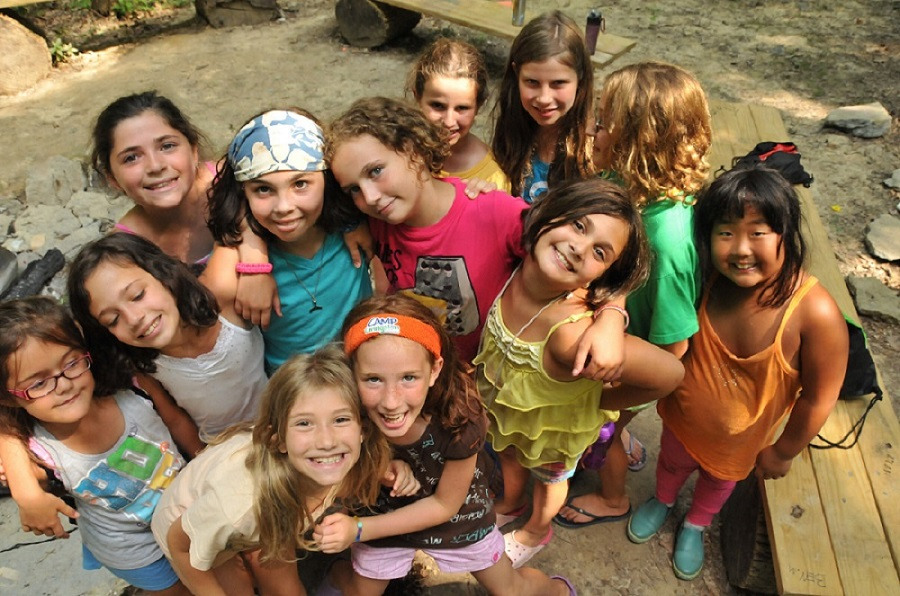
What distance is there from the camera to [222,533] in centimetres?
178

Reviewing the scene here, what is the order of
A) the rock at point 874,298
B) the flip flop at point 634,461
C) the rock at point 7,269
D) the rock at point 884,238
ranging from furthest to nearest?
the rock at point 884,238 < the rock at point 7,269 < the rock at point 874,298 < the flip flop at point 634,461

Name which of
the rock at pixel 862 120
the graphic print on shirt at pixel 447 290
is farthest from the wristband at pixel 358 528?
the rock at pixel 862 120

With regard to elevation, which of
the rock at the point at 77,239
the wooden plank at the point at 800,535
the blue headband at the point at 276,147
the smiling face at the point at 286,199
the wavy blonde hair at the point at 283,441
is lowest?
the rock at the point at 77,239

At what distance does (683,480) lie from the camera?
8.73 feet

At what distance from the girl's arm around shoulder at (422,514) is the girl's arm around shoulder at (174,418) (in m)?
0.61

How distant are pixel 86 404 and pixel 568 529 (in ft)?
6.32

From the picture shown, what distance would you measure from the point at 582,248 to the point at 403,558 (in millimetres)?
1205

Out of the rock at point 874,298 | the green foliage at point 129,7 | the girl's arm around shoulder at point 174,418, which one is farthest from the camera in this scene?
the green foliage at point 129,7

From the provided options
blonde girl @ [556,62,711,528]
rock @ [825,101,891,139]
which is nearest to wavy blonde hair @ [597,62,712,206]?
blonde girl @ [556,62,711,528]

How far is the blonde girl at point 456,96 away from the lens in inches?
94.8

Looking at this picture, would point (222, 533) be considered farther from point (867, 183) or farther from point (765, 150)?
point (867, 183)

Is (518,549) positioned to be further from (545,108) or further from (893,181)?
(893,181)

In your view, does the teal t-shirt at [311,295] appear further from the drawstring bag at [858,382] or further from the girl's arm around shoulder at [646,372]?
the drawstring bag at [858,382]

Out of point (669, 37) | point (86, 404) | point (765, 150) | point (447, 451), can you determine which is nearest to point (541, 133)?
point (765, 150)
